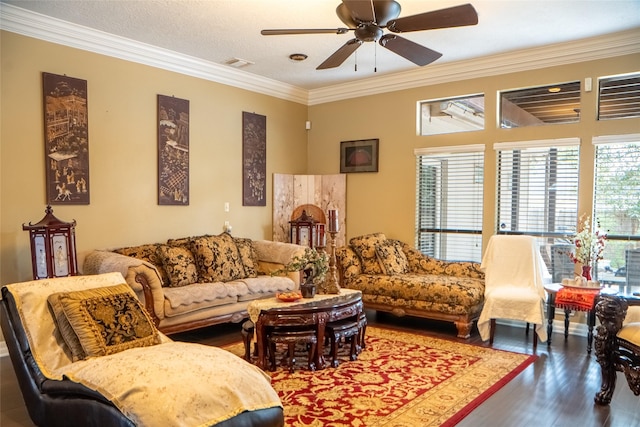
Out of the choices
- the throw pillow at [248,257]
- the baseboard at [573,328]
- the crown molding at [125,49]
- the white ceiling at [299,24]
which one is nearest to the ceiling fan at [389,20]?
the white ceiling at [299,24]

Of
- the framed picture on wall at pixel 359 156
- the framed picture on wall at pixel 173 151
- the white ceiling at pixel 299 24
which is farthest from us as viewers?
the framed picture on wall at pixel 359 156

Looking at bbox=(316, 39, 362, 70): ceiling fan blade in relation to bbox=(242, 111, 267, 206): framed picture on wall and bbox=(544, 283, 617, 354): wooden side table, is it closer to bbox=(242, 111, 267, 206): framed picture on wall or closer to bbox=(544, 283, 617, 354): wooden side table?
bbox=(242, 111, 267, 206): framed picture on wall

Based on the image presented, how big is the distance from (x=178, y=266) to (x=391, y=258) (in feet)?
8.08

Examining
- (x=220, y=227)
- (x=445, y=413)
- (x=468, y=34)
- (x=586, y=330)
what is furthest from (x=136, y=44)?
(x=586, y=330)

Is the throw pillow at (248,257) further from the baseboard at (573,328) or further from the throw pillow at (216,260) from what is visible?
the baseboard at (573,328)

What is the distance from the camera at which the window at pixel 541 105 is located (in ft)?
16.4

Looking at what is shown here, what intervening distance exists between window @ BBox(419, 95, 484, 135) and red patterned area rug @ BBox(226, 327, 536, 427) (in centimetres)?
271

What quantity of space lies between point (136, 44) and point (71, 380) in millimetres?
3796

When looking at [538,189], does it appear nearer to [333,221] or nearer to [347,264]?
[347,264]

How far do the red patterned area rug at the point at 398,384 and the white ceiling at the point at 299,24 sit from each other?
9.92 ft

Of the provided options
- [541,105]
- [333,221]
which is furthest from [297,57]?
[541,105]

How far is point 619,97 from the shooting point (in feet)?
15.5

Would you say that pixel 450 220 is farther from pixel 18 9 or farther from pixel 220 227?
pixel 18 9

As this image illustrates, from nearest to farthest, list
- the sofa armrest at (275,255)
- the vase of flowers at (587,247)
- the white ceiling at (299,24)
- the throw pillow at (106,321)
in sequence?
1. the throw pillow at (106,321)
2. the white ceiling at (299,24)
3. the vase of flowers at (587,247)
4. the sofa armrest at (275,255)
